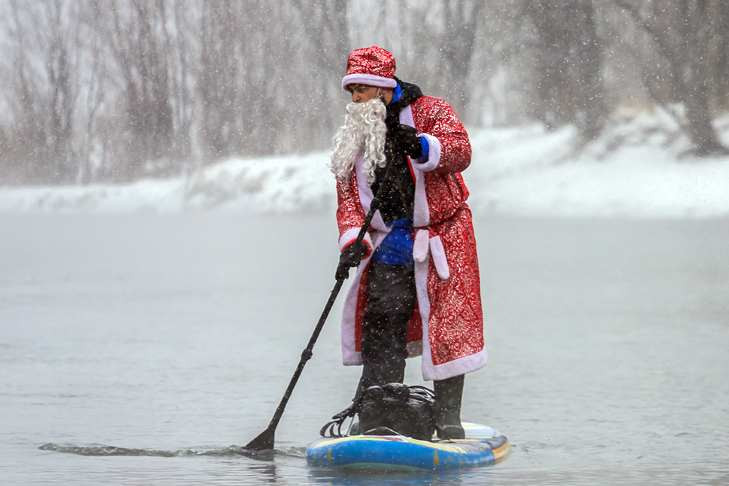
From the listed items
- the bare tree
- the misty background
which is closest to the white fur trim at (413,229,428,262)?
the misty background

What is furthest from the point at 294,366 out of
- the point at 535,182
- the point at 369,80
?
the point at 535,182

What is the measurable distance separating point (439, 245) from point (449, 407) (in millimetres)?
573

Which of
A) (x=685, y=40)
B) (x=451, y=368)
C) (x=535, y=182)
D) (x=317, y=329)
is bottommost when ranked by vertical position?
(x=451, y=368)

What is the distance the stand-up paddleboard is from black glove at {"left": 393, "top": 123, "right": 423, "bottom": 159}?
3.07ft

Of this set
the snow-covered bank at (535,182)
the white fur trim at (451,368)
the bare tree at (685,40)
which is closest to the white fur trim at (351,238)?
the white fur trim at (451,368)

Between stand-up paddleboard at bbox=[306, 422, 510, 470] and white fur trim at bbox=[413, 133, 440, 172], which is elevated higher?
white fur trim at bbox=[413, 133, 440, 172]

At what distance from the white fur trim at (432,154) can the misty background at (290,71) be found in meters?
21.9

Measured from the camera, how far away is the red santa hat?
602 centimetres

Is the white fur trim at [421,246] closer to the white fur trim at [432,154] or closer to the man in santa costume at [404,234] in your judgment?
the man in santa costume at [404,234]

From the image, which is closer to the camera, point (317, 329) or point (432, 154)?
point (432, 154)

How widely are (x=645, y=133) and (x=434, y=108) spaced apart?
23.5m

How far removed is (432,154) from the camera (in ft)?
19.3

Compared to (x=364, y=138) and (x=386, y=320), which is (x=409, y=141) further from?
(x=386, y=320)

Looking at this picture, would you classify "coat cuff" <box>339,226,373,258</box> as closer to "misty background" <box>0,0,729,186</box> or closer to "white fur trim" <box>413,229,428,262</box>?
"white fur trim" <box>413,229,428,262</box>
